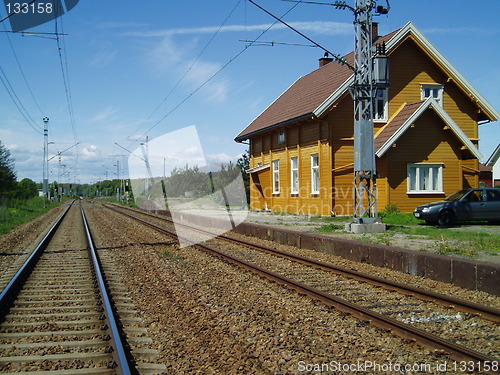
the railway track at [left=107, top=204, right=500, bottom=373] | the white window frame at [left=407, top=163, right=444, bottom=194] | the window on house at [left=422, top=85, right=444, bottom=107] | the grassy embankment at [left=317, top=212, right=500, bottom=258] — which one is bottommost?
the railway track at [left=107, top=204, right=500, bottom=373]

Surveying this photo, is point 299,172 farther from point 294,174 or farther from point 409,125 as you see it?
point 409,125

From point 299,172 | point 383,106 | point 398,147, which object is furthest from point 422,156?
point 299,172

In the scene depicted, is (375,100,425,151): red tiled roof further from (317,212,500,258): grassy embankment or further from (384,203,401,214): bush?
(317,212,500,258): grassy embankment

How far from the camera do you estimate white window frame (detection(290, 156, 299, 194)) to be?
2744 centimetres

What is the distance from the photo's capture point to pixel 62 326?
6660 mm

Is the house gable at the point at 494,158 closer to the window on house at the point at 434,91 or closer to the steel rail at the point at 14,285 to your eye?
the window on house at the point at 434,91

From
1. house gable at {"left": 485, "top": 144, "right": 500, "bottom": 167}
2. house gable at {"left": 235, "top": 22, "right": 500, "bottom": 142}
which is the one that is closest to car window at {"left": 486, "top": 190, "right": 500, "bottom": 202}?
house gable at {"left": 235, "top": 22, "right": 500, "bottom": 142}

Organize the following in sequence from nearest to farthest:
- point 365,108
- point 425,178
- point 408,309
A: point 408,309
point 365,108
point 425,178

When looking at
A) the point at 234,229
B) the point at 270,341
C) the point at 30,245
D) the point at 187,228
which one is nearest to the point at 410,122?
the point at 234,229

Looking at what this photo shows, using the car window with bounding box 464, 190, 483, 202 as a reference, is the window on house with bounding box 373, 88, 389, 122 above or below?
above

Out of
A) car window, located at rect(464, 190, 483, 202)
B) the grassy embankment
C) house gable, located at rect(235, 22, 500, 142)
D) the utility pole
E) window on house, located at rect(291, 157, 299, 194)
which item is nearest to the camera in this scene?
the grassy embankment

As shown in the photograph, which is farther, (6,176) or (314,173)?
(6,176)

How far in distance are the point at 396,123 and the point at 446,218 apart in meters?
6.78

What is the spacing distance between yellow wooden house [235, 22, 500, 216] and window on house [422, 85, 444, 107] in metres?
0.05
